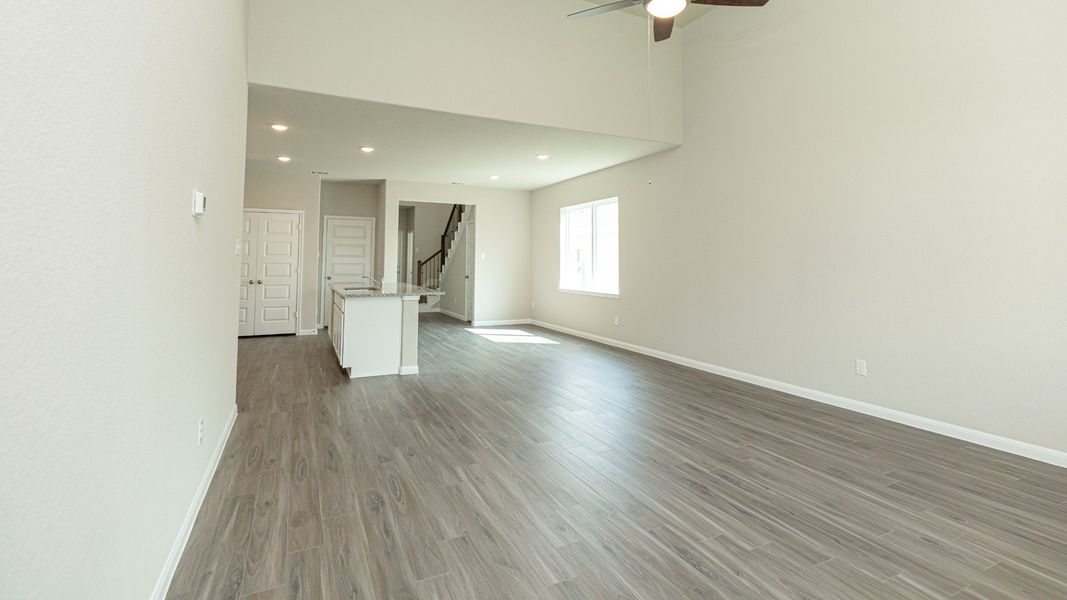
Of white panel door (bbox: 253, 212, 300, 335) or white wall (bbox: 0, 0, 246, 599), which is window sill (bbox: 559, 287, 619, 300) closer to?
white panel door (bbox: 253, 212, 300, 335)

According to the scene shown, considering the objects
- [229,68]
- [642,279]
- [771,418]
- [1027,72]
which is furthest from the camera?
[642,279]

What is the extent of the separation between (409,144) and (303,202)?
2.93m

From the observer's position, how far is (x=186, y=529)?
6.27 feet

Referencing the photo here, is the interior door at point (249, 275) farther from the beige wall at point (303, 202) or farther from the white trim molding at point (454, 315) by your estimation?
the white trim molding at point (454, 315)

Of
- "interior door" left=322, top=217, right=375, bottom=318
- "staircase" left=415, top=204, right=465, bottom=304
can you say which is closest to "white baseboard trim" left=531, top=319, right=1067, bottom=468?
"interior door" left=322, top=217, right=375, bottom=318

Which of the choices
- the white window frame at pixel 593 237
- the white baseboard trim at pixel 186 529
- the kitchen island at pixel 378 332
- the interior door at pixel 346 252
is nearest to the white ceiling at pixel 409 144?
the white window frame at pixel 593 237

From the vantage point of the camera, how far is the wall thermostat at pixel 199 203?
1.86 metres

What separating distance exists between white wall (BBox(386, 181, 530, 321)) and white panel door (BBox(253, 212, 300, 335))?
261cm

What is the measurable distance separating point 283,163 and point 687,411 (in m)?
6.24

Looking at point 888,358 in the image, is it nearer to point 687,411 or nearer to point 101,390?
point 687,411

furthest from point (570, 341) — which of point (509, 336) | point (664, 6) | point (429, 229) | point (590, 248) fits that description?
point (429, 229)

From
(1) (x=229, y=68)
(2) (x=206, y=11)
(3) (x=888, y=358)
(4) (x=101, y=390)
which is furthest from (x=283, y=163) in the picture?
(3) (x=888, y=358)

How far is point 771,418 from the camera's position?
12.0 ft

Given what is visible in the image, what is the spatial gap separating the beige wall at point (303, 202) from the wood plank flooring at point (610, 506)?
12.9 feet
